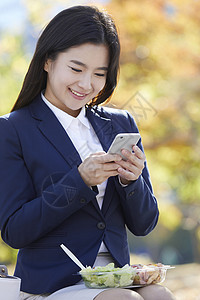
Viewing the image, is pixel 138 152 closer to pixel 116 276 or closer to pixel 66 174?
pixel 66 174

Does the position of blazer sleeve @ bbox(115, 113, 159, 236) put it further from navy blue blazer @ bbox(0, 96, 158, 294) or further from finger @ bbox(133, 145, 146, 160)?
finger @ bbox(133, 145, 146, 160)

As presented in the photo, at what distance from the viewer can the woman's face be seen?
1872 millimetres

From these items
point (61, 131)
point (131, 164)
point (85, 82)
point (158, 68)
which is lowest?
point (131, 164)

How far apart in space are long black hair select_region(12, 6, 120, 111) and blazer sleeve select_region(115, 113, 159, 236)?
47 cm

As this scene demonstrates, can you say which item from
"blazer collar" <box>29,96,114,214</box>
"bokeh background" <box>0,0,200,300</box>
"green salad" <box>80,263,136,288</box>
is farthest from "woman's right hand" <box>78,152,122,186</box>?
"bokeh background" <box>0,0,200,300</box>

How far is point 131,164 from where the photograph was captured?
5.80 ft

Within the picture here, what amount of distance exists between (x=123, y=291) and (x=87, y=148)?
62cm

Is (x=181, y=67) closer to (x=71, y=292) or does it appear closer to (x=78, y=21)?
(x=78, y=21)

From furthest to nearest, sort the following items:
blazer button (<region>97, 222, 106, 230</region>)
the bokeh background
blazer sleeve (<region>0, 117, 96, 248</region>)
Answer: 1. the bokeh background
2. blazer button (<region>97, 222, 106, 230</region>)
3. blazer sleeve (<region>0, 117, 96, 248</region>)

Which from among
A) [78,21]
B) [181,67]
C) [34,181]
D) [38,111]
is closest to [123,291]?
[34,181]

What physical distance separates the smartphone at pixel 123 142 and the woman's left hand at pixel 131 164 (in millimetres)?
21

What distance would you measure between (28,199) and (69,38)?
1.95 ft

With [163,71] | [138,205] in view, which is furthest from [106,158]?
[163,71]

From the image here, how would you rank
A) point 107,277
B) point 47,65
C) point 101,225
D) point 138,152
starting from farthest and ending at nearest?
point 47,65 → point 101,225 → point 138,152 → point 107,277
